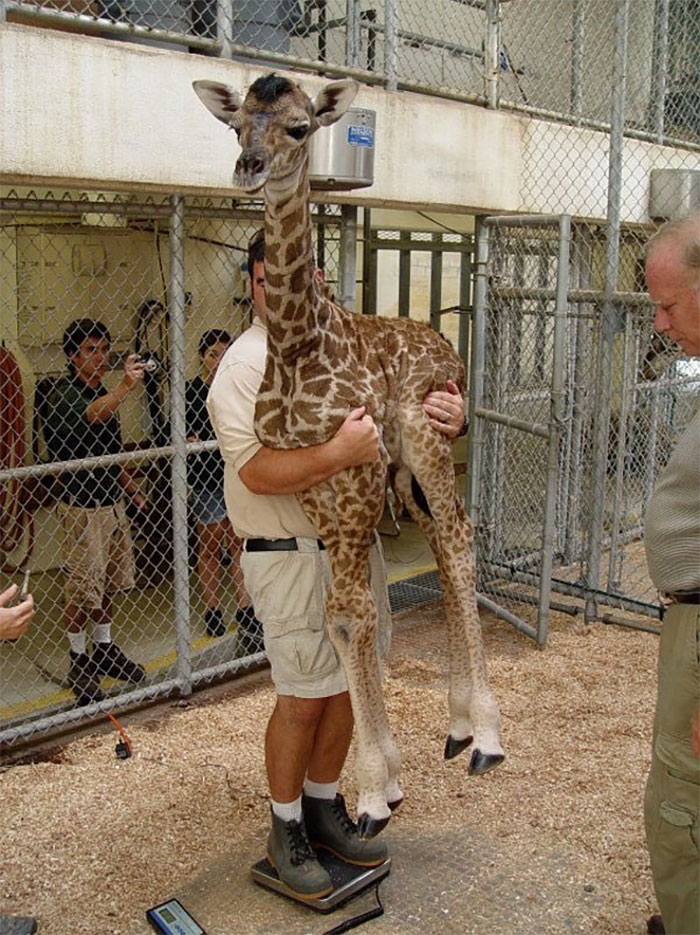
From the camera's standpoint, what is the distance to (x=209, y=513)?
21.1 ft

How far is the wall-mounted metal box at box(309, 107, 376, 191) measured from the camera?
457 centimetres

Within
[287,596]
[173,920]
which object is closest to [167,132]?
[287,596]

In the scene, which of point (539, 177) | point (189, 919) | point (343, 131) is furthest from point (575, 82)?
point (189, 919)

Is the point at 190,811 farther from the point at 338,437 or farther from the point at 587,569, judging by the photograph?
the point at 587,569

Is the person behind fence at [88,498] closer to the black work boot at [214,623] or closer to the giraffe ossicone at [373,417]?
the black work boot at [214,623]

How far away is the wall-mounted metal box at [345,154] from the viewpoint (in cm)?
457

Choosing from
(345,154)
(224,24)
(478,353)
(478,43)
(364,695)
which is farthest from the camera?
(478,43)

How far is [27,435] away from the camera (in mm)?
6816

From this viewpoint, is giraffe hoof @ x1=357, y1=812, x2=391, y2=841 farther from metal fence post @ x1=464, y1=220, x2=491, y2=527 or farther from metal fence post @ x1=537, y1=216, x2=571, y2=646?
metal fence post @ x1=464, y1=220, x2=491, y2=527

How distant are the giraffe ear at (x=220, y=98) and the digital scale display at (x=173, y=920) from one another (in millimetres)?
2628

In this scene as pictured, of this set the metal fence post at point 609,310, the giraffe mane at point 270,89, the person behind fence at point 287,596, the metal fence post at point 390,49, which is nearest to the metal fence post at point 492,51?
the metal fence post at point 609,310

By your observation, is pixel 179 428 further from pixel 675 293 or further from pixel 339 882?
pixel 675 293

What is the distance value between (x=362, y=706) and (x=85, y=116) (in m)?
2.86

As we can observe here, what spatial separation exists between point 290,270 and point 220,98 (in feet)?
1.74
